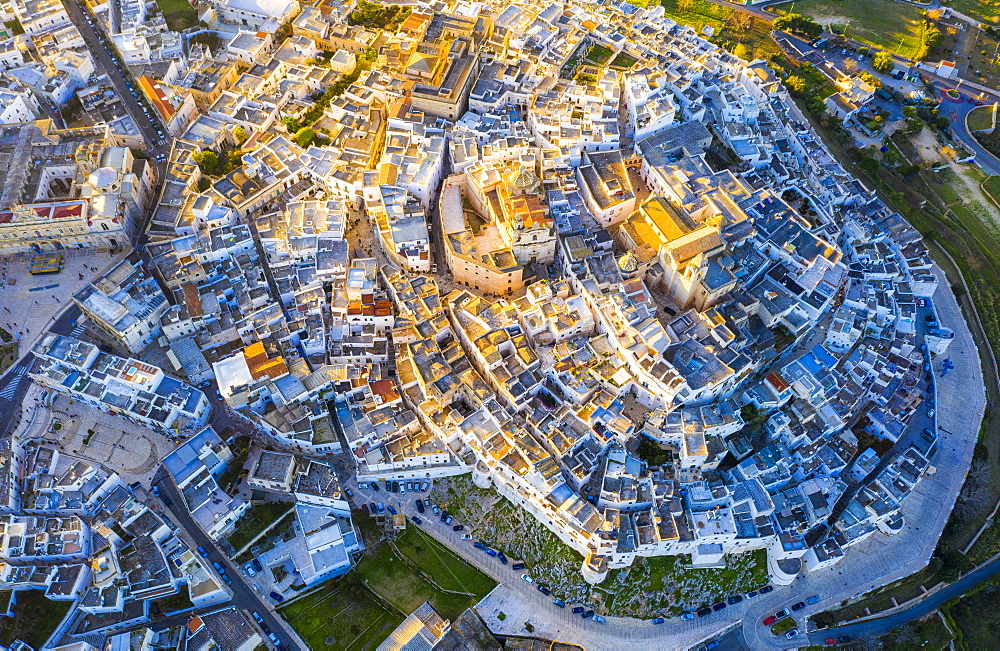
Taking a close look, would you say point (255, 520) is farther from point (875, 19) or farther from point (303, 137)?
point (875, 19)

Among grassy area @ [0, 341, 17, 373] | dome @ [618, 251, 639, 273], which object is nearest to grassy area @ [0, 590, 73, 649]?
grassy area @ [0, 341, 17, 373]

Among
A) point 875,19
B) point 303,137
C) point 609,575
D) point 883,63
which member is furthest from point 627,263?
point 875,19

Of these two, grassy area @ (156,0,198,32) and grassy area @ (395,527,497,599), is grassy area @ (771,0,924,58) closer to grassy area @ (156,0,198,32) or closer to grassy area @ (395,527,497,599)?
grassy area @ (156,0,198,32)

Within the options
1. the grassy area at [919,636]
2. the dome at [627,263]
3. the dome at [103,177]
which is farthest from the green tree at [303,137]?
the grassy area at [919,636]

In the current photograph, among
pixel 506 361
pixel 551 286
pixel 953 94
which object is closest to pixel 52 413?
pixel 506 361

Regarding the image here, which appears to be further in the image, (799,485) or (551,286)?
(551,286)

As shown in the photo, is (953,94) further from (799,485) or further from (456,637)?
(456,637)

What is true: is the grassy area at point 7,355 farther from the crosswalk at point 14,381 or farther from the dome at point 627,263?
the dome at point 627,263

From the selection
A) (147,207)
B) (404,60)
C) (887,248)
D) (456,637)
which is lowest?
(456,637)
